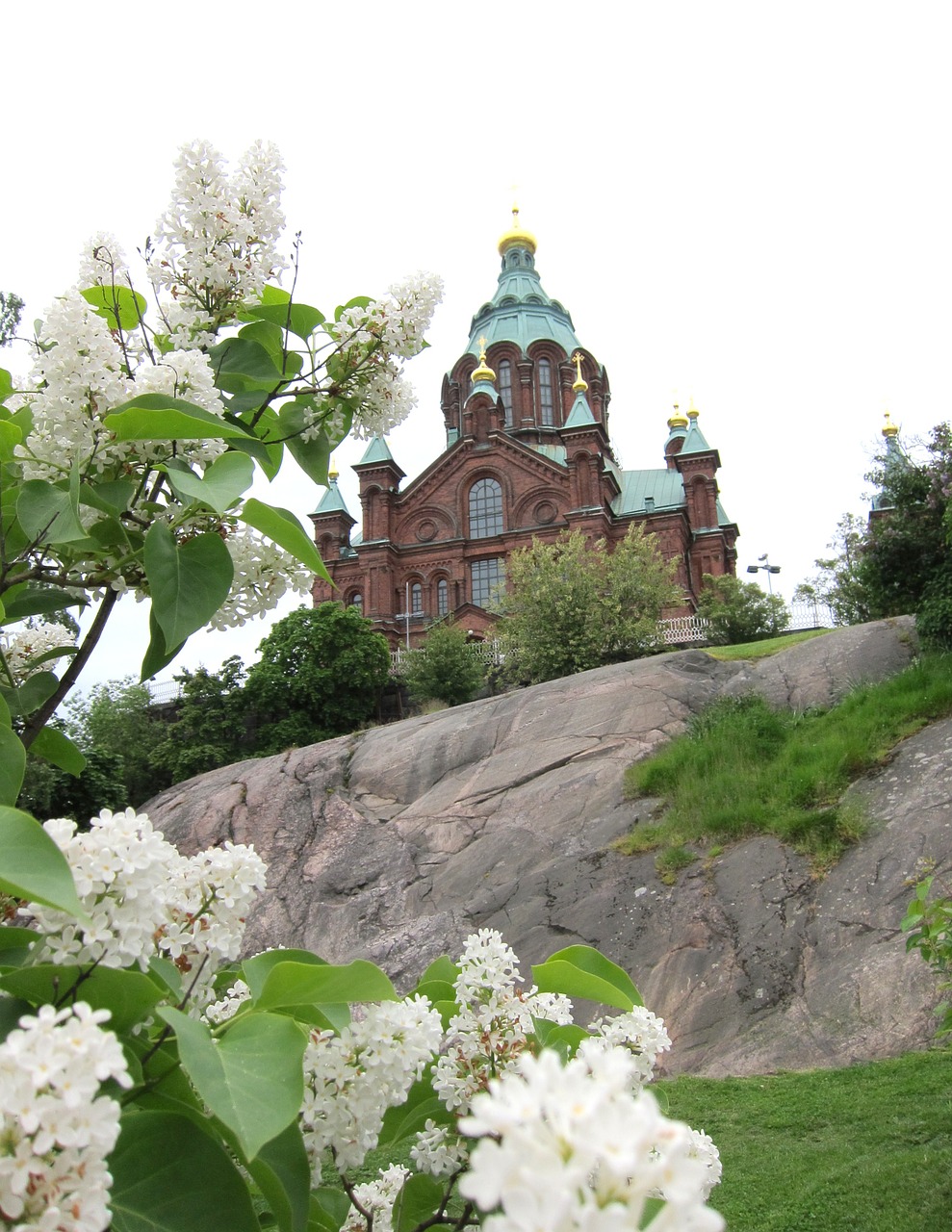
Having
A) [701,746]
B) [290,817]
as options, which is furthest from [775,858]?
[290,817]

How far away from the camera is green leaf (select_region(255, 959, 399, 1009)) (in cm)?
145

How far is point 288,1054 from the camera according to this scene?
1292 mm

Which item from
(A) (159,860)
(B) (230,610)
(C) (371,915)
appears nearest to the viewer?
→ (A) (159,860)

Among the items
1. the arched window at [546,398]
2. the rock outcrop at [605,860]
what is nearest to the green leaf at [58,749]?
the rock outcrop at [605,860]

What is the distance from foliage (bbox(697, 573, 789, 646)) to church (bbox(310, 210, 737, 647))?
12.7 feet

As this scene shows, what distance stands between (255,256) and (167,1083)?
1827 millimetres

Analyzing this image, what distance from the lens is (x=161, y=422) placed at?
1734mm

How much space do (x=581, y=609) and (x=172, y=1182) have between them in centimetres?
2576

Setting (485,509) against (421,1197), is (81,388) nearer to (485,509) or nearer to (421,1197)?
(421,1197)

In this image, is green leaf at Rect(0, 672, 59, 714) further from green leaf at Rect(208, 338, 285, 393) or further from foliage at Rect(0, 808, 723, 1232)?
green leaf at Rect(208, 338, 285, 393)

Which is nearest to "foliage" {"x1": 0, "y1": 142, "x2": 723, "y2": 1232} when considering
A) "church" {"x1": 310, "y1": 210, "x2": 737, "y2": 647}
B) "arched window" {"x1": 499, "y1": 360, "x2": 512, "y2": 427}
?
"church" {"x1": 310, "y1": 210, "x2": 737, "y2": 647}

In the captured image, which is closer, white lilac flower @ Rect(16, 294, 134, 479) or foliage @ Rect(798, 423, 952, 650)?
white lilac flower @ Rect(16, 294, 134, 479)

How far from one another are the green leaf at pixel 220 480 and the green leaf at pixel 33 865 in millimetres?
581

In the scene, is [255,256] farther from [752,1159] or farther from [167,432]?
[752,1159]
